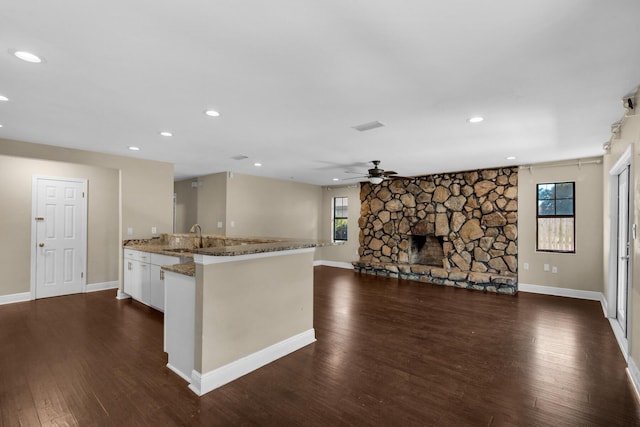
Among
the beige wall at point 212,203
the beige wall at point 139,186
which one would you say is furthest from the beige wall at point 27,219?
the beige wall at point 212,203

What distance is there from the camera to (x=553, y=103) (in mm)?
2678

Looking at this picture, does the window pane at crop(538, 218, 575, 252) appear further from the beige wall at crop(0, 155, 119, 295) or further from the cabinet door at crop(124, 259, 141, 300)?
the beige wall at crop(0, 155, 119, 295)

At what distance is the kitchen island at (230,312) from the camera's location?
2.32 meters

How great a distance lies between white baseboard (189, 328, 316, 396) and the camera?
228 cm

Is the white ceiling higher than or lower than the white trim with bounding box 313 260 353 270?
higher

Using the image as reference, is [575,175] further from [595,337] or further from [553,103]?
[553,103]

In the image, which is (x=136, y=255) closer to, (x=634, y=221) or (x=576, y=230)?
(x=634, y=221)

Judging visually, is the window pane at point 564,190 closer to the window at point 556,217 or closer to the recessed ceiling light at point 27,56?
the window at point 556,217

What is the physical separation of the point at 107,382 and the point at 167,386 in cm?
49

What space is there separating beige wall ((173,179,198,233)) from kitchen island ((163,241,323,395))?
17.4 ft

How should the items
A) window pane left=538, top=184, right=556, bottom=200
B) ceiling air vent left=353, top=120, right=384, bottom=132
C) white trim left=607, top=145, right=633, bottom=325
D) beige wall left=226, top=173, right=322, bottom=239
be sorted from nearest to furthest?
ceiling air vent left=353, top=120, right=384, bottom=132
white trim left=607, top=145, right=633, bottom=325
window pane left=538, top=184, right=556, bottom=200
beige wall left=226, top=173, right=322, bottom=239

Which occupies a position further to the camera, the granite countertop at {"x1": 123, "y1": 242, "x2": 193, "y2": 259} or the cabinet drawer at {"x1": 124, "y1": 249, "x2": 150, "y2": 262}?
the cabinet drawer at {"x1": 124, "y1": 249, "x2": 150, "y2": 262}

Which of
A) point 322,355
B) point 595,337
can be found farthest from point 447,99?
point 595,337

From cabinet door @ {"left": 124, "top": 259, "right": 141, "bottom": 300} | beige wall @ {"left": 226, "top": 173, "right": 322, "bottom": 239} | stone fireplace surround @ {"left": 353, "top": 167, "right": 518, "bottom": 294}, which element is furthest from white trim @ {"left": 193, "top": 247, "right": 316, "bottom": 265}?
stone fireplace surround @ {"left": 353, "top": 167, "right": 518, "bottom": 294}
